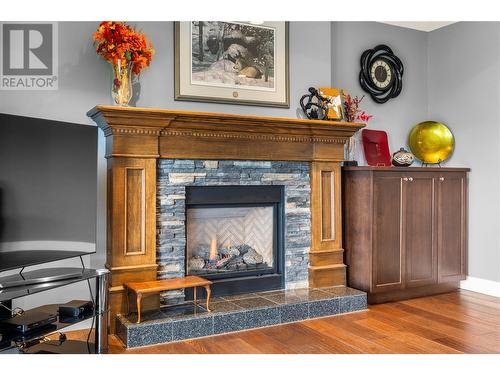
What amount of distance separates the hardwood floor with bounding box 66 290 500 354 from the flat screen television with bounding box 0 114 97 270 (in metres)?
0.75

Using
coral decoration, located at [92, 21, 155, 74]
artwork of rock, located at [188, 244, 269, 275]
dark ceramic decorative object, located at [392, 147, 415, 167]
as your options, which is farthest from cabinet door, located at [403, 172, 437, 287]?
coral decoration, located at [92, 21, 155, 74]

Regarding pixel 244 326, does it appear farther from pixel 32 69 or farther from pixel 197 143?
pixel 32 69

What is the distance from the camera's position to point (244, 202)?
3.67m

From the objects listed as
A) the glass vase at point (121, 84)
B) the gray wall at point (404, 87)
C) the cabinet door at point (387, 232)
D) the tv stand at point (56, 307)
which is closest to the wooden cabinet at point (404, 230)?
Result: the cabinet door at point (387, 232)

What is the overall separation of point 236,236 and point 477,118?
7.90 ft

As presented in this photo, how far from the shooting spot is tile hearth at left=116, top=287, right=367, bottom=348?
2.94m

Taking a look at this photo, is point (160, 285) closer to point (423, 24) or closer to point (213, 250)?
point (213, 250)

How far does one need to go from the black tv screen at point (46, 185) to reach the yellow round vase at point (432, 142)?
3106 mm

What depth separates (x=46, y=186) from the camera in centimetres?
260

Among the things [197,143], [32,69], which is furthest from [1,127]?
[197,143]

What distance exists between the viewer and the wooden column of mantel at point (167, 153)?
315 cm

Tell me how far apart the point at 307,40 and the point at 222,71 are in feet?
2.68

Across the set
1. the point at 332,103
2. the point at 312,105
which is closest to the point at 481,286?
the point at 332,103

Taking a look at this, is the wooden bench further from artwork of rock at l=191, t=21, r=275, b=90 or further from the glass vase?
artwork of rock at l=191, t=21, r=275, b=90
